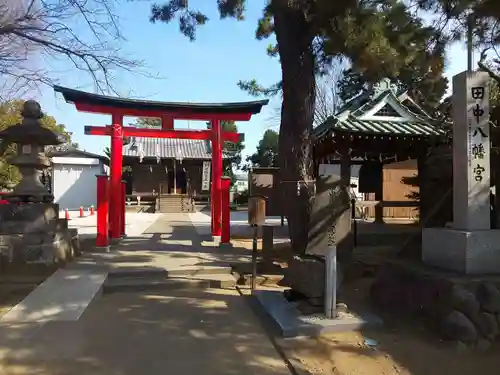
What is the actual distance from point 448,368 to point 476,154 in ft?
9.04

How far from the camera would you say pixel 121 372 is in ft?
12.1

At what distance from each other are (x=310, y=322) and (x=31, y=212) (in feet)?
19.8

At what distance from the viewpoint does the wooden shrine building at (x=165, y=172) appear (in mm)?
28767

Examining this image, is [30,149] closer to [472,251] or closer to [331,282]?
[331,282]

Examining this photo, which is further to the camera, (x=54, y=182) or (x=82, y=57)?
(x=54, y=182)

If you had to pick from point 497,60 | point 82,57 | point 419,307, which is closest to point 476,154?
point 419,307

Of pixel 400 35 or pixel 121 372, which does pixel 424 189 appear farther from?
pixel 121 372

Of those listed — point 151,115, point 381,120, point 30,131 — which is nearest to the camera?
point 30,131

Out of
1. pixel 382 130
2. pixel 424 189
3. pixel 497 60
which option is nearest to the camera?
pixel 497 60

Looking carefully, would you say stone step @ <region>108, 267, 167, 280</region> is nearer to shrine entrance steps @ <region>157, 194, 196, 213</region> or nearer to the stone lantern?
the stone lantern

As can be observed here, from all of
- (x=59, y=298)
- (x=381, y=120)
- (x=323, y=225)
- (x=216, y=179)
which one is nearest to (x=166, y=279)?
(x=59, y=298)

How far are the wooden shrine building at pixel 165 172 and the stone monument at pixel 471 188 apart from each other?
24.1m

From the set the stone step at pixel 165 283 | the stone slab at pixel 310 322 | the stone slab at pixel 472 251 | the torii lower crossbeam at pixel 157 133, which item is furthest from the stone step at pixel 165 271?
the torii lower crossbeam at pixel 157 133

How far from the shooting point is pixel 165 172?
103ft
